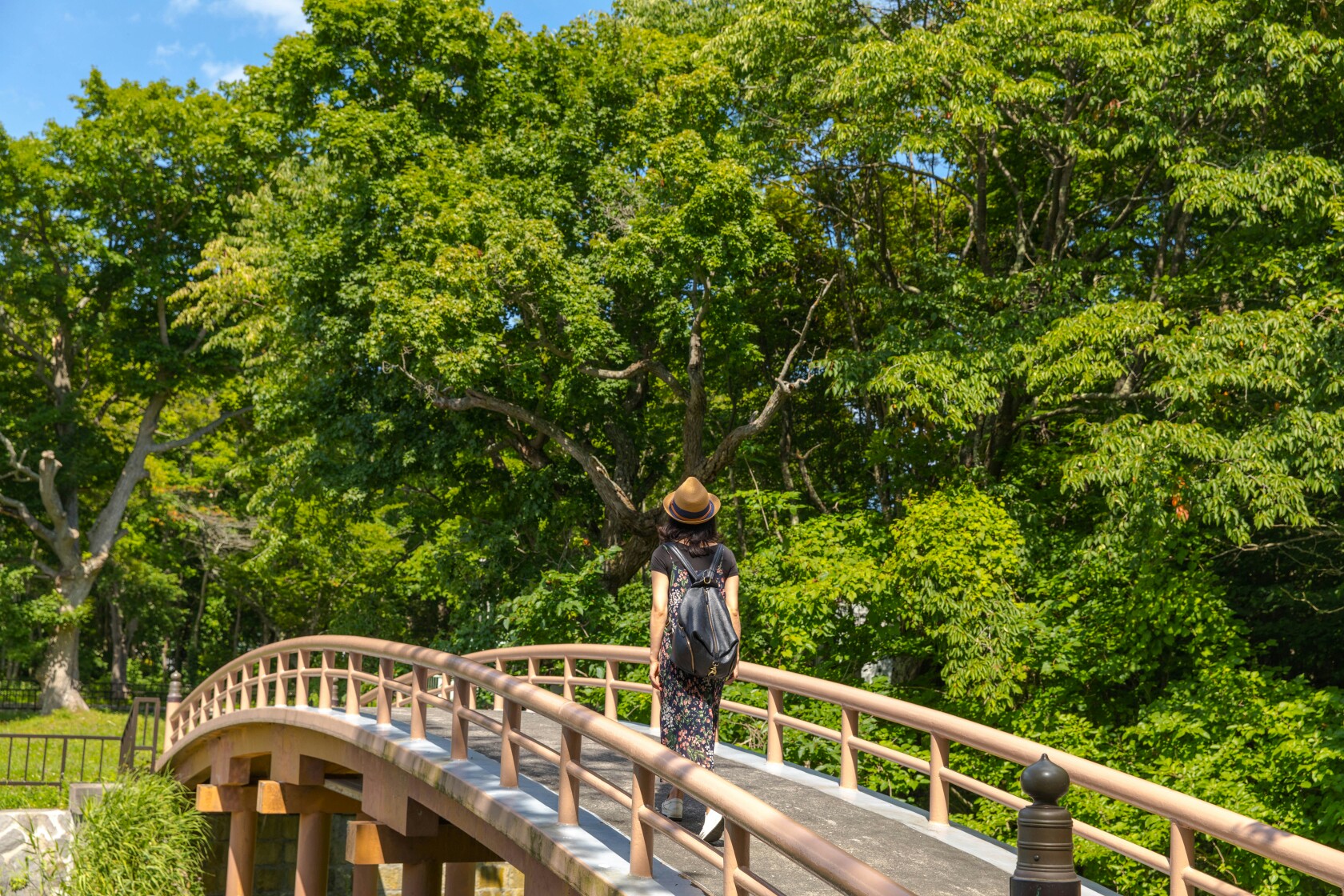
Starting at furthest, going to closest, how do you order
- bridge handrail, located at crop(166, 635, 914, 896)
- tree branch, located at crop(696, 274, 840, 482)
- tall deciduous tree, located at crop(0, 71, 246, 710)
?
tall deciduous tree, located at crop(0, 71, 246, 710) < tree branch, located at crop(696, 274, 840, 482) < bridge handrail, located at crop(166, 635, 914, 896)

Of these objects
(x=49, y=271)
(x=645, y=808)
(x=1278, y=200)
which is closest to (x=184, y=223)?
(x=49, y=271)

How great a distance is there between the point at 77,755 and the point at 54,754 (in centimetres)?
65

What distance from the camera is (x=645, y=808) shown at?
5.98m

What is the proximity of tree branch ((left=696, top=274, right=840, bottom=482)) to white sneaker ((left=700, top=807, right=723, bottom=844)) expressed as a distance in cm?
1124

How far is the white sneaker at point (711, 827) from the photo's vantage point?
6234 mm

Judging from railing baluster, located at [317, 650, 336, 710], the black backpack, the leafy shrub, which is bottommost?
the leafy shrub

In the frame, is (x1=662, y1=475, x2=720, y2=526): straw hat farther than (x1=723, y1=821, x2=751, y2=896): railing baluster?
Yes

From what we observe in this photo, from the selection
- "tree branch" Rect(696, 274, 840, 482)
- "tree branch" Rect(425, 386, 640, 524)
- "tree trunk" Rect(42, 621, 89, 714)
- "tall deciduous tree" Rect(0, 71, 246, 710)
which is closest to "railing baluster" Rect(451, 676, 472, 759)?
"tree branch" Rect(696, 274, 840, 482)

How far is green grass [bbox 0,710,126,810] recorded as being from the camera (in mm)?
19625

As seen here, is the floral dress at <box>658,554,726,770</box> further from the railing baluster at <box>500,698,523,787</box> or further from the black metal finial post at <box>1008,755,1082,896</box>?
the black metal finial post at <box>1008,755,1082,896</box>

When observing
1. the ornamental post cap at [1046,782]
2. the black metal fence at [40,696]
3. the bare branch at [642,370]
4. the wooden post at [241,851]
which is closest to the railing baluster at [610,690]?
the ornamental post cap at [1046,782]

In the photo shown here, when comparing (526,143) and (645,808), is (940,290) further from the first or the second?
(645,808)

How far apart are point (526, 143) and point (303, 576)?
2110cm

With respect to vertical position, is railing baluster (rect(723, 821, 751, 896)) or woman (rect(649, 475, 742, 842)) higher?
woman (rect(649, 475, 742, 842))
